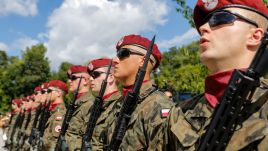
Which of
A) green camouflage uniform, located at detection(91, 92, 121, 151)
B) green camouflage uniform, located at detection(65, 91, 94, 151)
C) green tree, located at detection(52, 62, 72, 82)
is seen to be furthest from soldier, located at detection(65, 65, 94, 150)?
green tree, located at detection(52, 62, 72, 82)

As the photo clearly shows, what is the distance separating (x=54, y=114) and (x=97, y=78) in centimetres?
212

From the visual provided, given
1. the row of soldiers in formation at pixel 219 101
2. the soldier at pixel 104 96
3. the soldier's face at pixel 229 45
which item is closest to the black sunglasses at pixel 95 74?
the soldier at pixel 104 96

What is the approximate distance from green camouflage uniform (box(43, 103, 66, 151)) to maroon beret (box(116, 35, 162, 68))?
10.0 feet

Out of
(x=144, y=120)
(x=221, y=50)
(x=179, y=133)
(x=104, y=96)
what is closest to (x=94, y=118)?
(x=104, y=96)

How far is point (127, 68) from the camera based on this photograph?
3754 mm

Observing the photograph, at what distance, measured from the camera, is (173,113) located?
86.9 inches

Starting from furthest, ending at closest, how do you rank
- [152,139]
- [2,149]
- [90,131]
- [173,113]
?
1. [2,149]
2. [90,131]
3. [152,139]
4. [173,113]

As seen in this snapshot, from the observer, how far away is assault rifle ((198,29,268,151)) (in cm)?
161

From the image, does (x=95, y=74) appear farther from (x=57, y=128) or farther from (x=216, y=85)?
(x=216, y=85)

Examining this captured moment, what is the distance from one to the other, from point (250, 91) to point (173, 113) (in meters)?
0.60

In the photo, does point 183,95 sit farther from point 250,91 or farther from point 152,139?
point 250,91

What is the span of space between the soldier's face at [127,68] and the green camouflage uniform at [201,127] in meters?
1.53

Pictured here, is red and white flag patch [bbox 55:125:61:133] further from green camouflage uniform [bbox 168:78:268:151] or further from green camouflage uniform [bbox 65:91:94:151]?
green camouflage uniform [bbox 168:78:268:151]

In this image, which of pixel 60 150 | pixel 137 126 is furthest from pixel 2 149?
pixel 137 126
